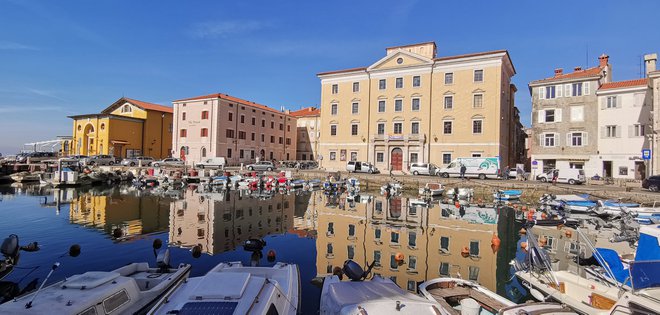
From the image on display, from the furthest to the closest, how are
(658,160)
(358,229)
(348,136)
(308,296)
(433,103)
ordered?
(348,136) → (433,103) → (658,160) → (358,229) → (308,296)

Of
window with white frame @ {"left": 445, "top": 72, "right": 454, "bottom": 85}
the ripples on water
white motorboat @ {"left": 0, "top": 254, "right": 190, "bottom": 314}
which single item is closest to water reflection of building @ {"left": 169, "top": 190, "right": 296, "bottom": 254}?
the ripples on water

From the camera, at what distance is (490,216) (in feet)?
76.0

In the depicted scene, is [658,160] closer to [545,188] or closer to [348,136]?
[545,188]

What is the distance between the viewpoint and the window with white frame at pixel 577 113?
39469 millimetres

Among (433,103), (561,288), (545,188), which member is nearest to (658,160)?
(545,188)

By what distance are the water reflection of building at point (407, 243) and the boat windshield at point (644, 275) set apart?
16.0 feet

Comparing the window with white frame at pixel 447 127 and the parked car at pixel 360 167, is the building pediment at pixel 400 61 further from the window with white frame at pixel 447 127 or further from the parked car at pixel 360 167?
the parked car at pixel 360 167

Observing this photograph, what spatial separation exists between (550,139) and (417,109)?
16581 millimetres

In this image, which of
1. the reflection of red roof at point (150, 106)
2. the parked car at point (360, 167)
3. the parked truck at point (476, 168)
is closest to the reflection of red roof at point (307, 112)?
the reflection of red roof at point (150, 106)

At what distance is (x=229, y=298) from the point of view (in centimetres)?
549

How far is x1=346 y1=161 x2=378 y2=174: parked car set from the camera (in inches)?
1829

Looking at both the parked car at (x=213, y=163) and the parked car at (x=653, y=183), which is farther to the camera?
the parked car at (x=213, y=163)

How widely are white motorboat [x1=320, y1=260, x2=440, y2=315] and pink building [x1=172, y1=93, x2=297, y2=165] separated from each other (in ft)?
183

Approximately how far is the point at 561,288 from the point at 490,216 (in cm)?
1592
